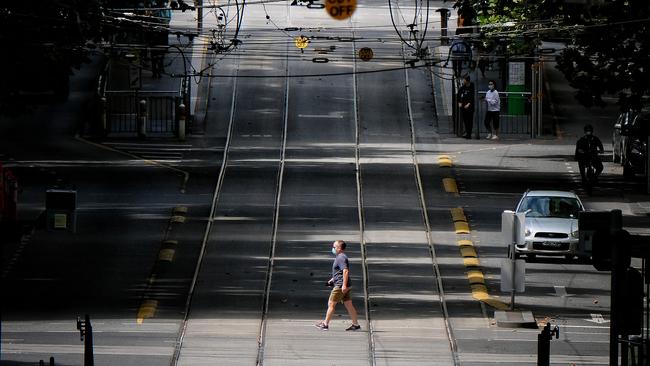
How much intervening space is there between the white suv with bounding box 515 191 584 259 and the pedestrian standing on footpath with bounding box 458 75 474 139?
1334 cm

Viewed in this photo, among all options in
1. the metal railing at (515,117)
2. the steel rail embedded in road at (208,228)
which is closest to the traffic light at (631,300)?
the steel rail embedded in road at (208,228)

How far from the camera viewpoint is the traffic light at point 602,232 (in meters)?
15.3

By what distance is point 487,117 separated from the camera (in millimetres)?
50312

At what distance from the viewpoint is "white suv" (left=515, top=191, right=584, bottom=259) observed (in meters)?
34.5

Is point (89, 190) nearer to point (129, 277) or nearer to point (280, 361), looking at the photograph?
point (129, 277)

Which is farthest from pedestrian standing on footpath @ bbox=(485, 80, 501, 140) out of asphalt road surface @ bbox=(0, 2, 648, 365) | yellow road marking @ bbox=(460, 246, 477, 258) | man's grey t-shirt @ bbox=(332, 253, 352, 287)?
man's grey t-shirt @ bbox=(332, 253, 352, 287)

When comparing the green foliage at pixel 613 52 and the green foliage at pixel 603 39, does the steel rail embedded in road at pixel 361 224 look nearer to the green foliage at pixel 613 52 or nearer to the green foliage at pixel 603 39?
the green foliage at pixel 603 39

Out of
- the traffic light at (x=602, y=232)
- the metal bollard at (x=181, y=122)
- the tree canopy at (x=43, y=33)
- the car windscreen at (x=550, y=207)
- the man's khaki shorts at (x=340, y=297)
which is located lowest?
the man's khaki shorts at (x=340, y=297)

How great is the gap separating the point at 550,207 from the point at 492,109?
1421 cm

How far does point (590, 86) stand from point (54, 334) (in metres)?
18.1

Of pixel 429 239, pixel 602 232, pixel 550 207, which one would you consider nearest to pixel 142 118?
pixel 429 239

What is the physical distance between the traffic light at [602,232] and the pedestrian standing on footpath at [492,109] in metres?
33.7

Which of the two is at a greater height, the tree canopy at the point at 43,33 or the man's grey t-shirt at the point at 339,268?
the tree canopy at the point at 43,33

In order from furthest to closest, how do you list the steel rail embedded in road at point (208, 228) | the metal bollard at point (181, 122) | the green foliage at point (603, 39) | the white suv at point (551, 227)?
the metal bollard at point (181, 122) → the green foliage at point (603, 39) → the white suv at point (551, 227) → the steel rail embedded in road at point (208, 228)
